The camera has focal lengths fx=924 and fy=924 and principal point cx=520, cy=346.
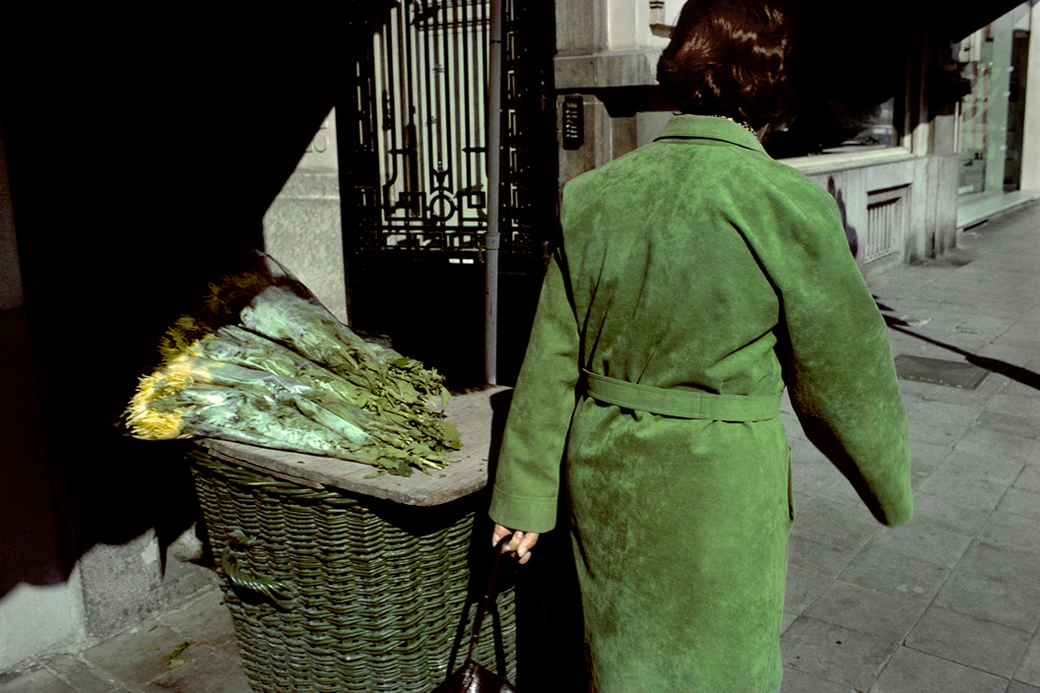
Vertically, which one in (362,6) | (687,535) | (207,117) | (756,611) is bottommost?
(756,611)

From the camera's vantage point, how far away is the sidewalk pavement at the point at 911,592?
10.7 ft

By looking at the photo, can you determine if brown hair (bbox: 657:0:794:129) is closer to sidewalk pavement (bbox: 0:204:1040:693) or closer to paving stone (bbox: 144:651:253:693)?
sidewalk pavement (bbox: 0:204:1040:693)

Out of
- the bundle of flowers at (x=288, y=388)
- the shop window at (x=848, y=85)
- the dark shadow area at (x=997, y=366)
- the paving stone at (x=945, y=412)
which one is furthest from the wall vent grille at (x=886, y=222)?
the bundle of flowers at (x=288, y=388)

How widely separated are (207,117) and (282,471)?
6.26 ft

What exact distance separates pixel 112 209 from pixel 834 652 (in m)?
3.08

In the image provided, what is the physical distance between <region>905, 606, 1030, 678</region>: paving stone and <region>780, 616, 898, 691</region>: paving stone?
16 cm

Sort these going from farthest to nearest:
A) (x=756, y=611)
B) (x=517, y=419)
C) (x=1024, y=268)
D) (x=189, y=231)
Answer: (x=1024, y=268)
(x=189, y=231)
(x=517, y=419)
(x=756, y=611)

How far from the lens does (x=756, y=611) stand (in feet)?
6.37

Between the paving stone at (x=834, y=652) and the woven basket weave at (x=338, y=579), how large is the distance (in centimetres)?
131

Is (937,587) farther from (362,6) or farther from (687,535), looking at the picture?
(362,6)

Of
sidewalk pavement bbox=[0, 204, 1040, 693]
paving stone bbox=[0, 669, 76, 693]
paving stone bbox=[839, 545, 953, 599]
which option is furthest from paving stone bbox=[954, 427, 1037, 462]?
paving stone bbox=[0, 669, 76, 693]

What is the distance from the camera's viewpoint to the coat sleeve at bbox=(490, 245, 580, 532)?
2045 mm

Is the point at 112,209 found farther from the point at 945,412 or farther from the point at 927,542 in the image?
the point at 945,412

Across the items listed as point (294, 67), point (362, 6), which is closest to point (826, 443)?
point (294, 67)
